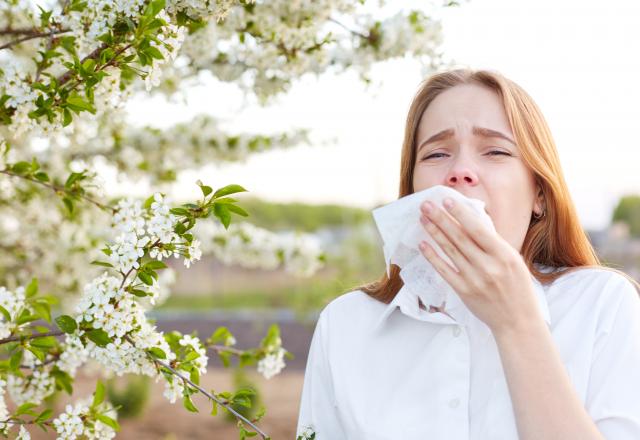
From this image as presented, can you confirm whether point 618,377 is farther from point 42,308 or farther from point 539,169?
point 42,308

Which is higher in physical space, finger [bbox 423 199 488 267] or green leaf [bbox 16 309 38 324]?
finger [bbox 423 199 488 267]

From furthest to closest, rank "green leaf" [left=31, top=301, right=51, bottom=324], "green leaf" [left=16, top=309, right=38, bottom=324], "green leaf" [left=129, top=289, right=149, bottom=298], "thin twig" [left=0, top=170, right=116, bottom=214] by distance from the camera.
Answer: "thin twig" [left=0, top=170, right=116, bottom=214], "green leaf" [left=31, top=301, right=51, bottom=324], "green leaf" [left=16, top=309, right=38, bottom=324], "green leaf" [left=129, top=289, right=149, bottom=298]

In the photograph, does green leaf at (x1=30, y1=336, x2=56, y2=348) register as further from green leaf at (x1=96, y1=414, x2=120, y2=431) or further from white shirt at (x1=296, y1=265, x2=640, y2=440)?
white shirt at (x1=296, y1=265, x2=640, y2=440)

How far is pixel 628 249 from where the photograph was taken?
56.6 ft

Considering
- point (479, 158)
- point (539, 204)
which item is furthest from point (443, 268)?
point (539, 204)

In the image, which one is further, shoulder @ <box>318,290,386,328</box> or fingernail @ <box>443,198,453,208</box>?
shoulder @ <box>318,290,386,328</box>

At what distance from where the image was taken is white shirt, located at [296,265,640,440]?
1282 mm

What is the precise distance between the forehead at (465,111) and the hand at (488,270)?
30 centimetres

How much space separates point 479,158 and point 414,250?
0.76ft

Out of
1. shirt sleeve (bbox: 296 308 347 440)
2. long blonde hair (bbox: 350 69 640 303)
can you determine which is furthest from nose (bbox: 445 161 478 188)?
shirt sleeve (bbox: 296 308 347 440)

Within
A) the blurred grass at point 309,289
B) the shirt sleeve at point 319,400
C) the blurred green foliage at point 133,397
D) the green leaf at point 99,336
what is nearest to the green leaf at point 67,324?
the green leaf at point 99,336

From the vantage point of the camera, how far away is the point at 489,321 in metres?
1.25

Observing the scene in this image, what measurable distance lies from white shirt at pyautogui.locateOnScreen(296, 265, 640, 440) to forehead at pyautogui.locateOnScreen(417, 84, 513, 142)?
354 millimetres

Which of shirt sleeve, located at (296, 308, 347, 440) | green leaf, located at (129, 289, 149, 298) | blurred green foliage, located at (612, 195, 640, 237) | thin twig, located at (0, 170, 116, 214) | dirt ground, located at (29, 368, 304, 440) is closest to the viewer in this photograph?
green leaf, located at (129, 289, 149, 298)
